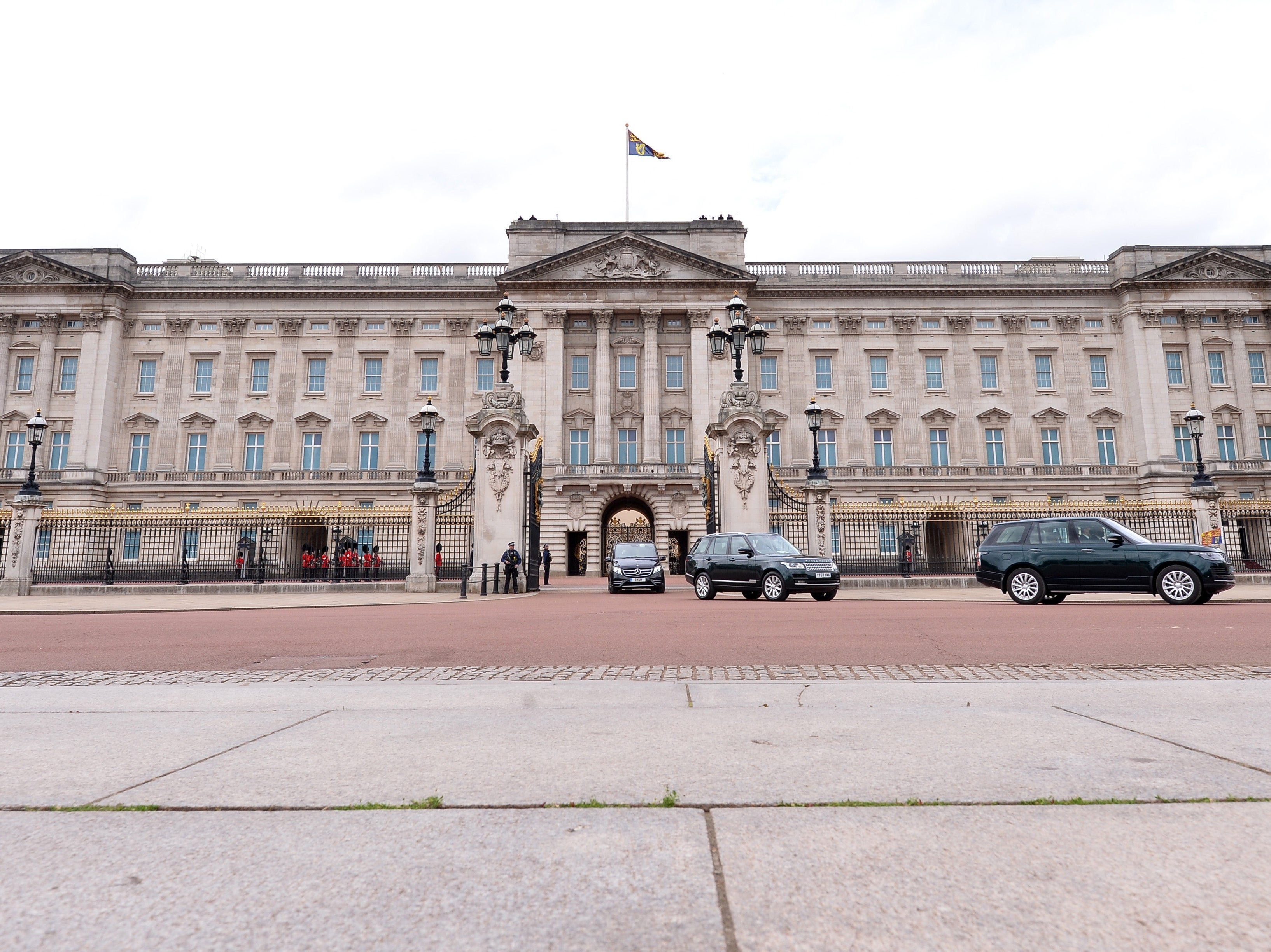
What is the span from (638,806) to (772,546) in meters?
15.1

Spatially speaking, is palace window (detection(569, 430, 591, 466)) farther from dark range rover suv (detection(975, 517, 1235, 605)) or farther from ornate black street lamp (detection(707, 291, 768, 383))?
dark range rover suv (detection(975, 517, 1235, 605))

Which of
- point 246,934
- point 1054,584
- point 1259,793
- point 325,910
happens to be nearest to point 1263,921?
point 1259,793

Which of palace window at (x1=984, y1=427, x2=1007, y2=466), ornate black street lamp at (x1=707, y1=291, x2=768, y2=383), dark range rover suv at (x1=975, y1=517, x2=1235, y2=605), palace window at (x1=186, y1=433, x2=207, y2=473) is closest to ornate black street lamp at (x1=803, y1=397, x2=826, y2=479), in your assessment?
ornate black street lamp at (x1=707, y1=291, x2=768, y2=383)

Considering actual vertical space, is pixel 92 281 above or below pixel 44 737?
above

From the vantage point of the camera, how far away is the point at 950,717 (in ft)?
13.7

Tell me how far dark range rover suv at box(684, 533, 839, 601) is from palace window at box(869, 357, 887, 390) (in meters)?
33.4

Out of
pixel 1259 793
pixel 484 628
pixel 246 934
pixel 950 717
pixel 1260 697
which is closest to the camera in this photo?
pixel 246 934

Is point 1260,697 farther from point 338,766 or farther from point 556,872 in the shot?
point 338,766

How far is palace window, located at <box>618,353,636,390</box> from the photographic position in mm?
47750

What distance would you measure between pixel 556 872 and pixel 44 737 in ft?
11.2

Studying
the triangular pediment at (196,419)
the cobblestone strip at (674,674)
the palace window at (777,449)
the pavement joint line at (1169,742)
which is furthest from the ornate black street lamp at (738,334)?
the triangular pediment at (196,419)

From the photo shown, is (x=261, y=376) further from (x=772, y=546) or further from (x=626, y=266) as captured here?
(x=772, y=546)

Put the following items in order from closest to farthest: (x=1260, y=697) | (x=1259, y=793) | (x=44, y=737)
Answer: (x=1259, y=793) < (x=44, y=737) < (x=1260, y=697)

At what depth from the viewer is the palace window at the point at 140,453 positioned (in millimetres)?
47469
